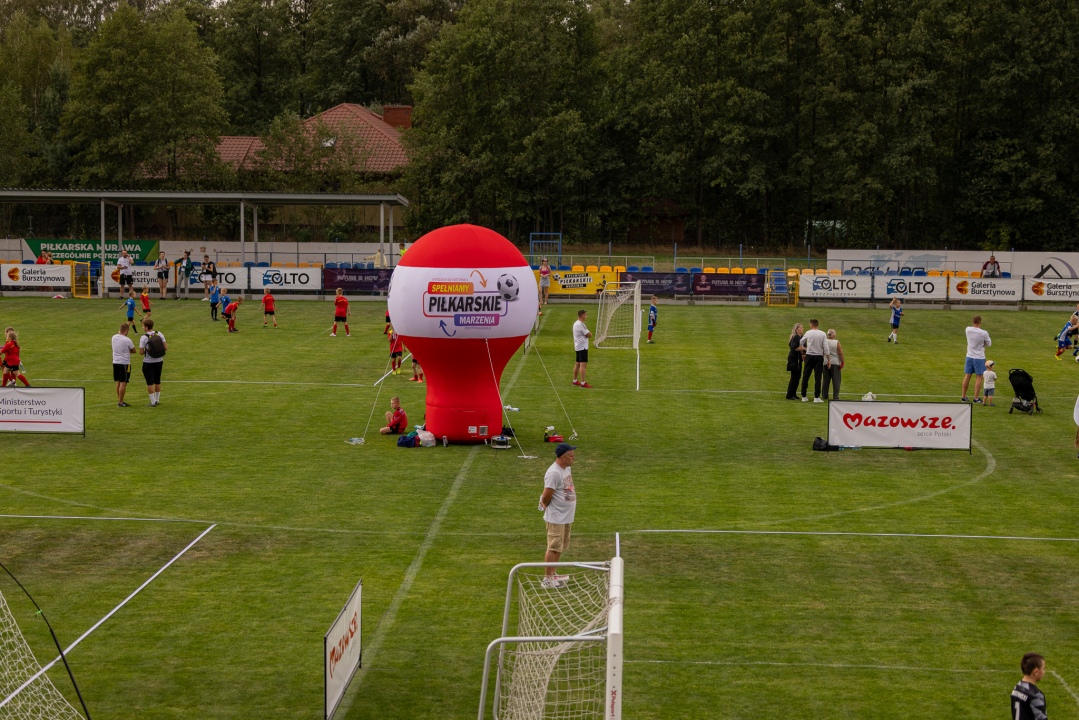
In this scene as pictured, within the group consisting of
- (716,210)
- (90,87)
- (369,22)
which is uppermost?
(369,22)

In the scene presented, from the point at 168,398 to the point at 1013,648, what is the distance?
67.8 ft

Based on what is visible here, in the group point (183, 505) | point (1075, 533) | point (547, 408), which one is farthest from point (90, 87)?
point (1075, 533)

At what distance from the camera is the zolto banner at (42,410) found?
22672mm

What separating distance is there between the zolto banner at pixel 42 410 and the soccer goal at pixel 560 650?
40.9 ft

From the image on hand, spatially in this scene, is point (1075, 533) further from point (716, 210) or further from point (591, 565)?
point (716, 210)

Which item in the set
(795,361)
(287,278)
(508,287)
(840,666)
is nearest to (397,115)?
(287,278)

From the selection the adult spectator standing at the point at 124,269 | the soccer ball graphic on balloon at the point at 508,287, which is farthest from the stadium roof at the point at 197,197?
the soccer ball graphic on balloon at the point at 508,287

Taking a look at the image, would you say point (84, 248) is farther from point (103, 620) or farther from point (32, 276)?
point (103, 620)

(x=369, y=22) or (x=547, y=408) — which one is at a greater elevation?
(x=369, y=22)

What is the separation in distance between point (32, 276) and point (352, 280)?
1374 centimetres

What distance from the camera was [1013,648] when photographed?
499 inches

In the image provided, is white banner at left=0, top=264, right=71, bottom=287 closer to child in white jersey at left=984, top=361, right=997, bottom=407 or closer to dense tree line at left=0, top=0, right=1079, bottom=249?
dense tree line at left=0, top=0, right=1079, bottom=249

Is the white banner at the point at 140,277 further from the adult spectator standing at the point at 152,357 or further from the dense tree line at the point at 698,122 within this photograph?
the adult spectator standing at the point at 152,357

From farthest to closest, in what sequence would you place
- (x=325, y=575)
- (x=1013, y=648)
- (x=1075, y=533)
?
(x=1075, y=533) → (x=325, y=575) → (x=1013, y=648)
